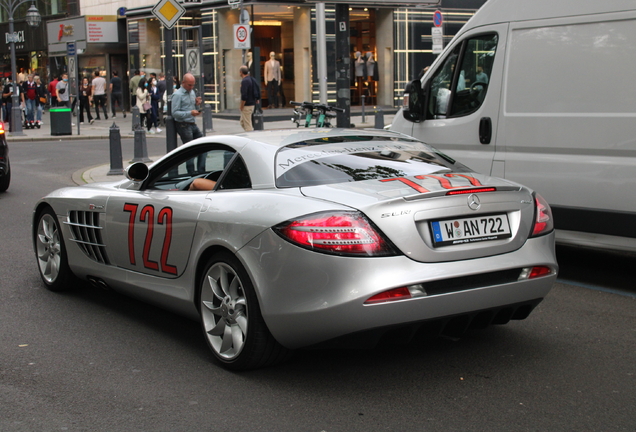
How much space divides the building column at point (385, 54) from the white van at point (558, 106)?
91.8 feet

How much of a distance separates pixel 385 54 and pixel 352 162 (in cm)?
3132

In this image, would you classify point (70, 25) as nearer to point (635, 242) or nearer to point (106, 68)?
point (106, 68)

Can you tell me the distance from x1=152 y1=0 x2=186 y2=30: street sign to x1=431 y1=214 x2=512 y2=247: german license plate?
10879mm

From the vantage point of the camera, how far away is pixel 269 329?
4.24m

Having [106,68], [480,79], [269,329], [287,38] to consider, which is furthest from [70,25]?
[269,329]

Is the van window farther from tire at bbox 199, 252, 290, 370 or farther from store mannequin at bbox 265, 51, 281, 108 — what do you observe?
store mannequin at bbox 265, 51, 281, 108

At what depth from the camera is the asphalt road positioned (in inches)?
151

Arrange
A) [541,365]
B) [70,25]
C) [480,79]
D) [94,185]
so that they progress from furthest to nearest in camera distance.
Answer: [70,25] → [480,79] → [94,185] → [541,365]

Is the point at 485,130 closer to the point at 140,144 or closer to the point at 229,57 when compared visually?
the point at 140,144

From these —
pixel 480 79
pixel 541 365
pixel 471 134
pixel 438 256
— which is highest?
pixel 480 79

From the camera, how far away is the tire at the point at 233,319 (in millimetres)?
4328

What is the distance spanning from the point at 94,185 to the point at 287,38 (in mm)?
28030

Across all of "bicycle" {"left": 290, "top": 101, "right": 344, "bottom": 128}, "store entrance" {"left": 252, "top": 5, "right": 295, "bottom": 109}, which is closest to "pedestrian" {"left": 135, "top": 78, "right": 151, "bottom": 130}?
"store entrance" {"left": 252, "top": 5, "right": 295, "bottom": 109}

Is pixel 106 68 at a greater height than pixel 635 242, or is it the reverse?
pixel 106 68
